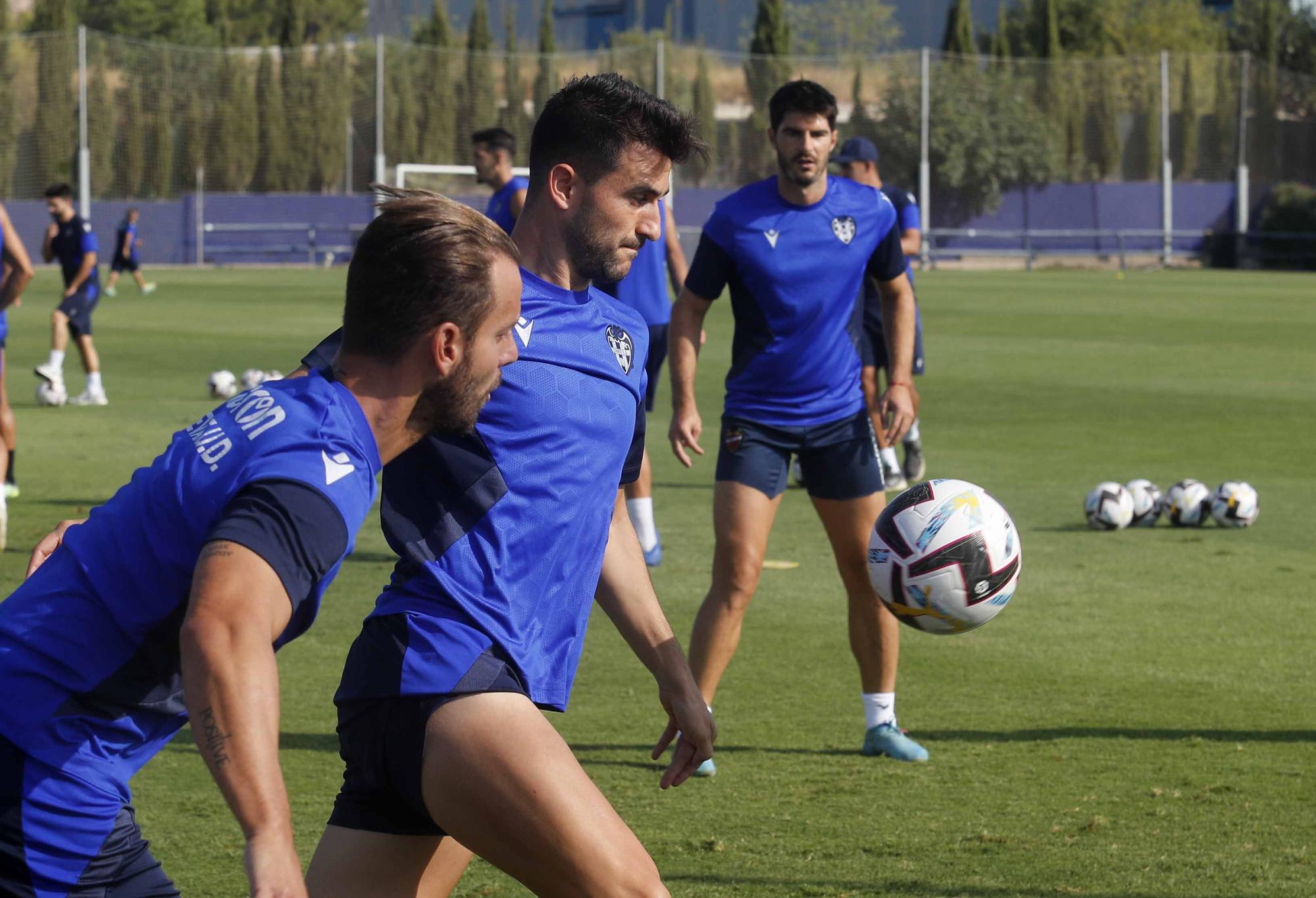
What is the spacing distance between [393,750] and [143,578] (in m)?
0.85

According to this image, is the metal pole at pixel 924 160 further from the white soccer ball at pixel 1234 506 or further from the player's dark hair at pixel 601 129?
the player's dark hair at pixel 601 129

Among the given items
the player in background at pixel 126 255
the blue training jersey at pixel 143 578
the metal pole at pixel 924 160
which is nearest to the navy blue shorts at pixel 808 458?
the blue training jersey at pixel 143 578

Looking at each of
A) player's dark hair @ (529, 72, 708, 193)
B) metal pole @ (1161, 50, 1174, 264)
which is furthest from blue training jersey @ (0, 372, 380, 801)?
metal pole @ (1161, 50, 1174, 264)

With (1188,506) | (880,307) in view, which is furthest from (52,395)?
(1188,506)

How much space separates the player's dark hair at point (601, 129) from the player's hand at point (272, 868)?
6.26 feet

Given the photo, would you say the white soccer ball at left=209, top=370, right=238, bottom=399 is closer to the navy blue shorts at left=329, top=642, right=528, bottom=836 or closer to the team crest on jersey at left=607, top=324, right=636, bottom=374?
the team crest on jersey at left=607, top=324, right=636, bottom=374

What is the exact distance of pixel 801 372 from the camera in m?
6.52

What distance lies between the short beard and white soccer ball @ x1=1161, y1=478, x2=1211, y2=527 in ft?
26.5

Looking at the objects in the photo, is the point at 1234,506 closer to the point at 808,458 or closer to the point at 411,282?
the point at 808,458

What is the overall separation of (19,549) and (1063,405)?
11.0 meters

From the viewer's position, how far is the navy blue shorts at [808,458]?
6422 mm

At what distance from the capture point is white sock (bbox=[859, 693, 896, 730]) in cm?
632

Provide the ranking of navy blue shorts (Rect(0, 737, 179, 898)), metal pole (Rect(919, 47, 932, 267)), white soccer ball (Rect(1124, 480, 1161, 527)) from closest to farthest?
navy blue shorts (Rect(0, 737, 179, 898)) < white soccer ball (Rect(1124, 480, 1161, 527)) < metal pole (Rect(919, 47, 932, 267))

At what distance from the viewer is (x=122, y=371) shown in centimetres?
2148
